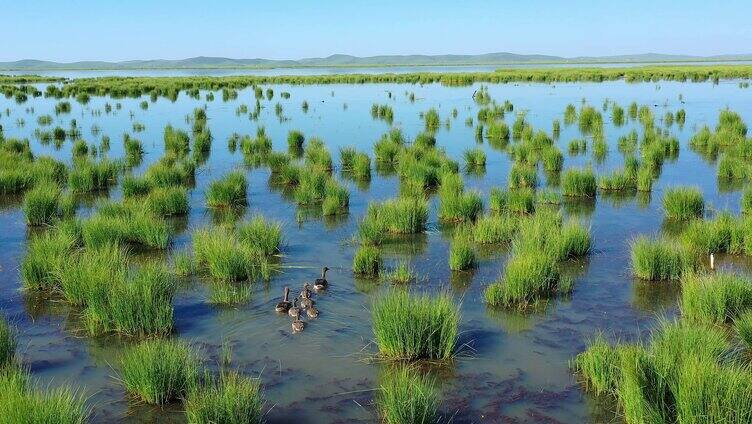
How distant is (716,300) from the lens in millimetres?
7840

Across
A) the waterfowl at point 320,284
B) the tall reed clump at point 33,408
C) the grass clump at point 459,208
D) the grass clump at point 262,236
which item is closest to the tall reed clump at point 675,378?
the waterfowl at point 320,284

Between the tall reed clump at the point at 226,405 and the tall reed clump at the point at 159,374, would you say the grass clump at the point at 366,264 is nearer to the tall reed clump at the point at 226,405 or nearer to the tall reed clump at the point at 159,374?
the tall reed clump at the point at 159,374

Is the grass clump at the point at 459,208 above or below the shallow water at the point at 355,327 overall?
above

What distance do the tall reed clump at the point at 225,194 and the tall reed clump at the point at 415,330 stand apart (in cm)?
838

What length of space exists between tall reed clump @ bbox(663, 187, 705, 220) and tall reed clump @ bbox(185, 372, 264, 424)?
9856 mm

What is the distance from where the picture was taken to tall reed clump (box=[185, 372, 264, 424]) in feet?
18.4

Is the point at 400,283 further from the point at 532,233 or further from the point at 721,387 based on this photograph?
the point at 721,387

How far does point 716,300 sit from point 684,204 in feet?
18.5

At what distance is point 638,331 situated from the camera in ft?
26.0

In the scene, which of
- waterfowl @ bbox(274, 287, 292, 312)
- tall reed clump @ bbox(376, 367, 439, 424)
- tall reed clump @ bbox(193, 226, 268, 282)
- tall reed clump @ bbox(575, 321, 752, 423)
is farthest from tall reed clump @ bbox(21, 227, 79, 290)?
tall reed clump @ bbox(575, 321, 752, 423)

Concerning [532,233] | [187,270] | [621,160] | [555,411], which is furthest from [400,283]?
[621,160]

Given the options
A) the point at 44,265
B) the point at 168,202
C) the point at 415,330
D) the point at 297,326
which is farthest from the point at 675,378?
the point at 168,202

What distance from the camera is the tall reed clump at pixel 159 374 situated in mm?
6258

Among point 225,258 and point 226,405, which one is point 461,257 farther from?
point 226,405
